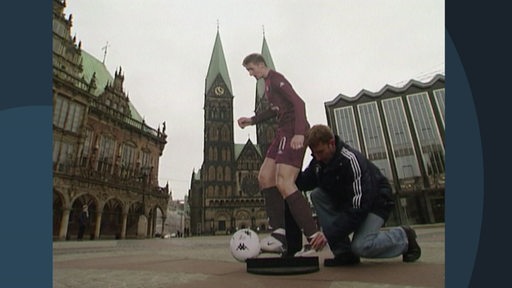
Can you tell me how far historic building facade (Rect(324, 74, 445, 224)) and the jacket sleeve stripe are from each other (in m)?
1.28

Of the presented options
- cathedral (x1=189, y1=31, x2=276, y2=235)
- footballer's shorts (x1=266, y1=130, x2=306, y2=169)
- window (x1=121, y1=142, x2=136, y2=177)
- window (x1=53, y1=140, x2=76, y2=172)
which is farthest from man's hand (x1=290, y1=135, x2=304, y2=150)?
window (x1=121, y1=142, x2=136, y2=177)

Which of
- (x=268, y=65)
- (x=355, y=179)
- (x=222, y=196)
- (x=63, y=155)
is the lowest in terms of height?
(x=355, y=179)

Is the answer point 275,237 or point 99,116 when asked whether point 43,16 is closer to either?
point 275,237

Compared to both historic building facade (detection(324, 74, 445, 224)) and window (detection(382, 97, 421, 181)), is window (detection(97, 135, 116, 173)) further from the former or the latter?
window (detection(382, 97, 421, 181))

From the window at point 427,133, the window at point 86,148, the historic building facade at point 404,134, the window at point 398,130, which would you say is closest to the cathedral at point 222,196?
the historic building facade at point 404,134

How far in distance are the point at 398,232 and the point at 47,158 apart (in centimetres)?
299

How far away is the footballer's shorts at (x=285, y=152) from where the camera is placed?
3.34m

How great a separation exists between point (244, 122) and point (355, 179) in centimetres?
164

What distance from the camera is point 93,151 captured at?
2256cm

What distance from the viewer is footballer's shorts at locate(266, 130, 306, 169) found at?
3.34 metres

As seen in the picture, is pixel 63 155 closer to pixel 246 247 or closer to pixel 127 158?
pixel 127 158

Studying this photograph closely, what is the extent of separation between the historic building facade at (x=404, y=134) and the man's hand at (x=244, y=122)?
0.98 meters

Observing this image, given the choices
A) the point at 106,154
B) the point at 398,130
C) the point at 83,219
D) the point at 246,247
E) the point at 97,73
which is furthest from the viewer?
the point at 97,73

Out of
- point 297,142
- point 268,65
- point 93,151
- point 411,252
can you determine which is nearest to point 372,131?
point 268,65
